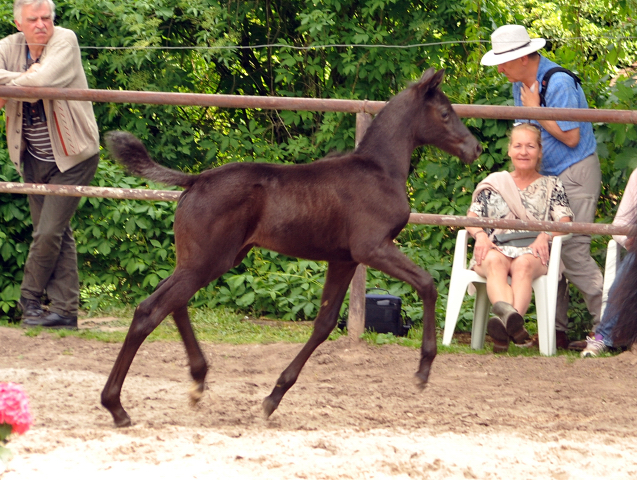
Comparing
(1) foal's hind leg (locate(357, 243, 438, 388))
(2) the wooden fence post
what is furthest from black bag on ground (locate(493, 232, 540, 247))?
(1) foal's hind leg (locate(357, 243, 438, 388))

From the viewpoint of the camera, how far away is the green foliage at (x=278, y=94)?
6586mm

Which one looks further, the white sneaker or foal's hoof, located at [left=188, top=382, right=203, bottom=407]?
the white sneaker

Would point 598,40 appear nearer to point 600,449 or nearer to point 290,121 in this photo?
point 290,121

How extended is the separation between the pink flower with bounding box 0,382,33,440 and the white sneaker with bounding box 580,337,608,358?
3765mm

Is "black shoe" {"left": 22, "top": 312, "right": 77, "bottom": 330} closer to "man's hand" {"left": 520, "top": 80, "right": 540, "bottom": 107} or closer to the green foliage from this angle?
the green foliage

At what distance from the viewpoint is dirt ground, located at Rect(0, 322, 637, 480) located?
2783mm

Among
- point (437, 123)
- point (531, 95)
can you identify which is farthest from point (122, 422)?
point (531, 95)

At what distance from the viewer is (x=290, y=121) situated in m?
7.99

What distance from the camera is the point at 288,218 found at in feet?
11.8

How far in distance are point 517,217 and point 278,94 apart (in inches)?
150

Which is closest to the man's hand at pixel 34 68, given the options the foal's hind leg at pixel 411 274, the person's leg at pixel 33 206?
the person's leg at pixel 33 206

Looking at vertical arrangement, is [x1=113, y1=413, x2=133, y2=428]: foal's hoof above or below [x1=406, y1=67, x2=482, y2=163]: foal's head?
below

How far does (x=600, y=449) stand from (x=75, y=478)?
6.25 feet

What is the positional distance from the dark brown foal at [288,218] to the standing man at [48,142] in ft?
6.25
